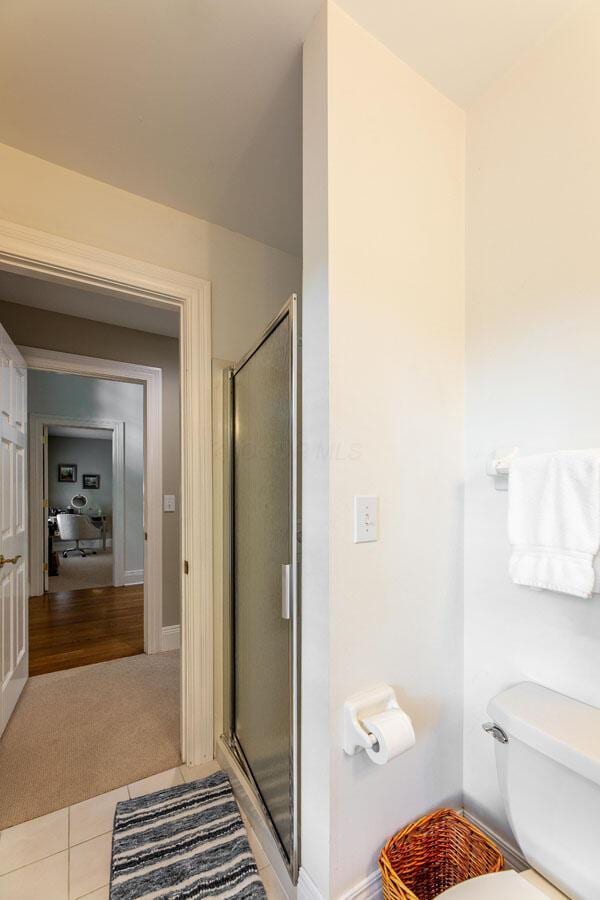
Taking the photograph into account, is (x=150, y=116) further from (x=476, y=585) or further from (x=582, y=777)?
(x=582, y=777)

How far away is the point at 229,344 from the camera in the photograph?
1.94 meters

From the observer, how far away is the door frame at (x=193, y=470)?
5.75ft

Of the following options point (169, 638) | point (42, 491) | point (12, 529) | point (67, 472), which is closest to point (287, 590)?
point (12, 529)

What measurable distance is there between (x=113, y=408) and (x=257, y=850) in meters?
4.98

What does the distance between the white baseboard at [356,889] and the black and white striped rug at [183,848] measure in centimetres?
21

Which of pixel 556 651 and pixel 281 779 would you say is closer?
pixel 556 651

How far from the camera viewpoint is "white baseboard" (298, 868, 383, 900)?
1.03 metres

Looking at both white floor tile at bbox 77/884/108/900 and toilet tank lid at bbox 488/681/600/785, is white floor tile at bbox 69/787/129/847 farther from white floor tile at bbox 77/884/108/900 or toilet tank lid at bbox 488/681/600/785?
toilet tank lid at bbox 488/681/600/785

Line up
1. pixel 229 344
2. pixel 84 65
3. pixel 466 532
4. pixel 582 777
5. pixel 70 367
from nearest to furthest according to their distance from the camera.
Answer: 1. pixel 582 777
2. pixel 84 65
3. pixel 466 532
4. pixel 229 344
5. pixel 70 367

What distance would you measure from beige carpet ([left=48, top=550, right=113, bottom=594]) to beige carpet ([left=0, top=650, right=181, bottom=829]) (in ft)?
8.78

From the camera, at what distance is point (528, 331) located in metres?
1.15

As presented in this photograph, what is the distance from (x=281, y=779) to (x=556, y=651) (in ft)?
3.07

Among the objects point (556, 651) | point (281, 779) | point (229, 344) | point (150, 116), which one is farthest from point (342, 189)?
point (281, 779)

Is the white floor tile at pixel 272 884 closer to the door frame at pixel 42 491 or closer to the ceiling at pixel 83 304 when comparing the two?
the ceiling at pixel 83 304
